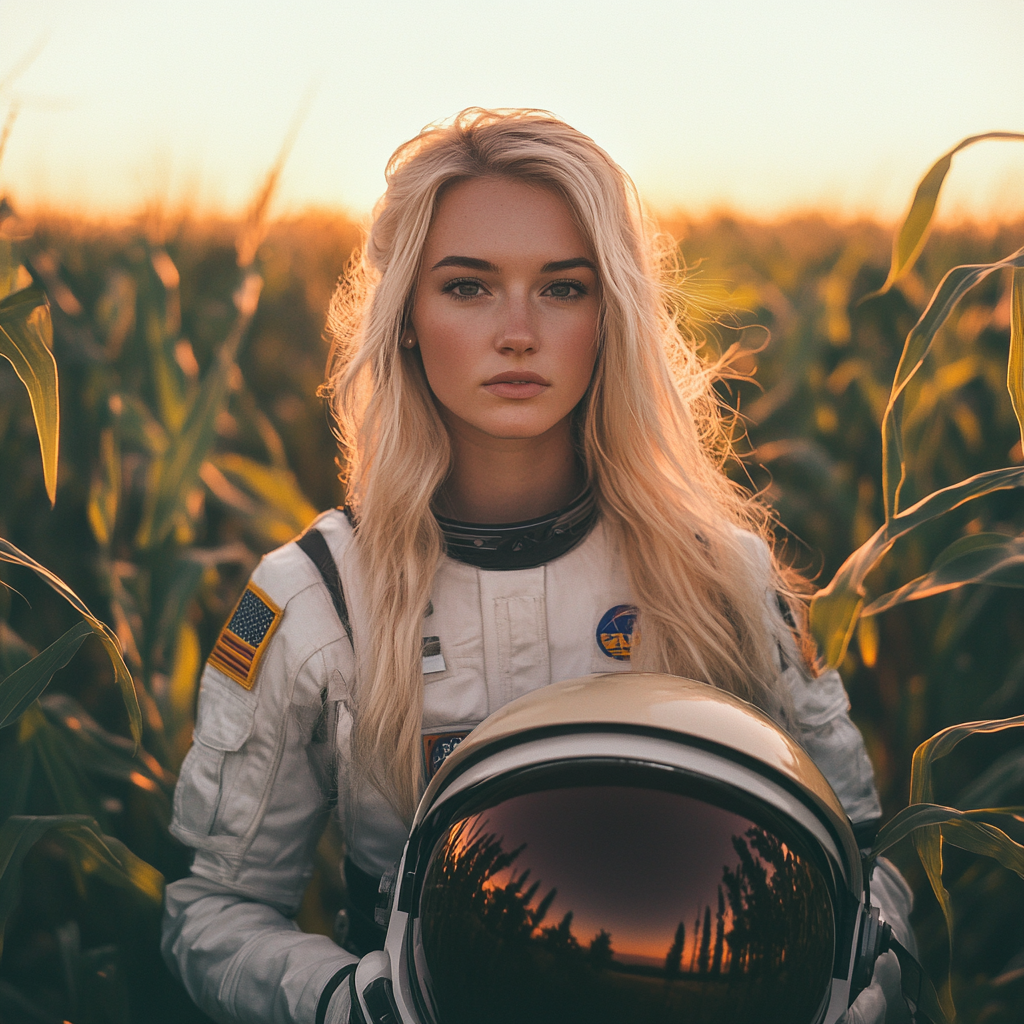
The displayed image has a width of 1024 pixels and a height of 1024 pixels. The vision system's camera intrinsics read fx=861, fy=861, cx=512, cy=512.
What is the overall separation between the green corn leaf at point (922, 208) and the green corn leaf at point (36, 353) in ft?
3.51

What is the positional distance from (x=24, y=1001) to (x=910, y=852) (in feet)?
5.87

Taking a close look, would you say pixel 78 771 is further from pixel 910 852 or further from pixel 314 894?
pixel 910 852

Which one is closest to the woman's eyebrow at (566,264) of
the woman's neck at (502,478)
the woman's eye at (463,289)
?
the woman's eye at (463,289)

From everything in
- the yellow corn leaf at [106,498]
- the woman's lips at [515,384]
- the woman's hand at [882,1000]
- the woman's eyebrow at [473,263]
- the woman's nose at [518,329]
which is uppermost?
the woman's eyebrow at [473,263]

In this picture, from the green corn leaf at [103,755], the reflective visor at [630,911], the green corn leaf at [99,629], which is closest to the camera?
the reflective visor at [630,911]

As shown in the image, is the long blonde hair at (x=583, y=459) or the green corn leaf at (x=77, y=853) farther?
the long blonde hair at (x=583, y=459)

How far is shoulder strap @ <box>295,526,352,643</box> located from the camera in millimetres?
1291

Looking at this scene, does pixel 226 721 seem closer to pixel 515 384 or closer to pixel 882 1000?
pixel 515 384

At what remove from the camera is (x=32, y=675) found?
1.06m

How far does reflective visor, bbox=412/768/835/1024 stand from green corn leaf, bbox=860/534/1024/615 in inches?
16.6

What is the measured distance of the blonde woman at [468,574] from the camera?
1249mm

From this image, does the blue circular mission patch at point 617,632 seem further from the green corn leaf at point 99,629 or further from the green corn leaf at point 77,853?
the green corn leaf at point 77,853

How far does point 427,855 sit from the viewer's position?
3.15 ft

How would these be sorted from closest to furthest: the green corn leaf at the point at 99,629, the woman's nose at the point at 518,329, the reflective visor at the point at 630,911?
the reflective visor at the point at 630,911, the green corn leaf at the point at 99,629, the woman's nose at the point at 518,329
